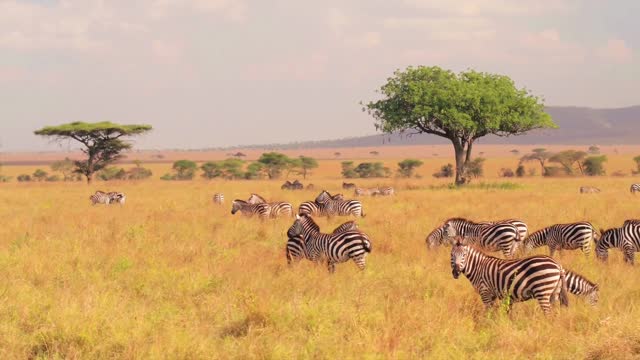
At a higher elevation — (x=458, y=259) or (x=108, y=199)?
(x=458, y=259)

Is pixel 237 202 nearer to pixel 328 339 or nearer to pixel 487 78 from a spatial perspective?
pixel 328 339

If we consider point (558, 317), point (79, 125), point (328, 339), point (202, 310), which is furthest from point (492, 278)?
point (79, 125)

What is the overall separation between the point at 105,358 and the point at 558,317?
561cm

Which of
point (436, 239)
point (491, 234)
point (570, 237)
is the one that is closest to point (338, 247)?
point (436, 239)

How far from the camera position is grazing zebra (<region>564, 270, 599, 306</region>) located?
8.54m

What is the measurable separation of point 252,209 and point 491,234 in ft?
32.6

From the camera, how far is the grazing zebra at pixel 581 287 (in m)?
8.54

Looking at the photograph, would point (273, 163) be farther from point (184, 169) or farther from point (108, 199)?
point (108, 199)

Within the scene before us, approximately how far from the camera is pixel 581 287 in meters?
8.59

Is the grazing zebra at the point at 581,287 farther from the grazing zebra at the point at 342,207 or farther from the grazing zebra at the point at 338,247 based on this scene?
the grazing zebra at the point at 342,207

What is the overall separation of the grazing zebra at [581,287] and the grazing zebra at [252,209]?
491 inches

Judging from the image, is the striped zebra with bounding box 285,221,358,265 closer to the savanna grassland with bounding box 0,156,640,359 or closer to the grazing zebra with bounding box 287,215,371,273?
the grazing zebra with bounding box 287,215,371,273

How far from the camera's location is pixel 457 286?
32.2ft

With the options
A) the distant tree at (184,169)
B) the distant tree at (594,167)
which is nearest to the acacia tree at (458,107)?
the distant tree at (594,167)
